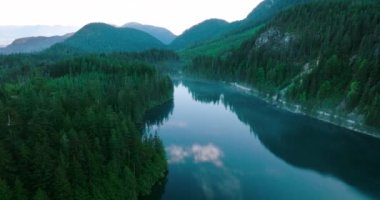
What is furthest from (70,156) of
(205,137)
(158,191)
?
(205,137)


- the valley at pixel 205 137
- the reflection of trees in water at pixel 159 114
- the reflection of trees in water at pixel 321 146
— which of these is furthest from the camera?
the reflection of trees in water at pixel 159 114

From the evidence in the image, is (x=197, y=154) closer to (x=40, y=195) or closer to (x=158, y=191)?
(x=158, y=191)

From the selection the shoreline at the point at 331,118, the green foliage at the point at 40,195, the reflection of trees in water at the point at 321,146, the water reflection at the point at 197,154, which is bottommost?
the water reflection at the point at 197,154

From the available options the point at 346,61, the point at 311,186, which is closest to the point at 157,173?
the point at 311,186

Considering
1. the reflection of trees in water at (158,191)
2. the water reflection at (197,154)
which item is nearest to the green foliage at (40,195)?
the reflection of trees in water at (158,191)

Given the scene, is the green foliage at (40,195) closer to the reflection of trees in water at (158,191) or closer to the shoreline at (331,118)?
the reflection of trees in water at (158,191)

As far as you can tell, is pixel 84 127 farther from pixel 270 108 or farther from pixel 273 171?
pixel 270 108

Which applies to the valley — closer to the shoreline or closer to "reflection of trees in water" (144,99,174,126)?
the shoreline

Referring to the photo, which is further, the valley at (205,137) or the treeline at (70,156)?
the valley at (205,137)
